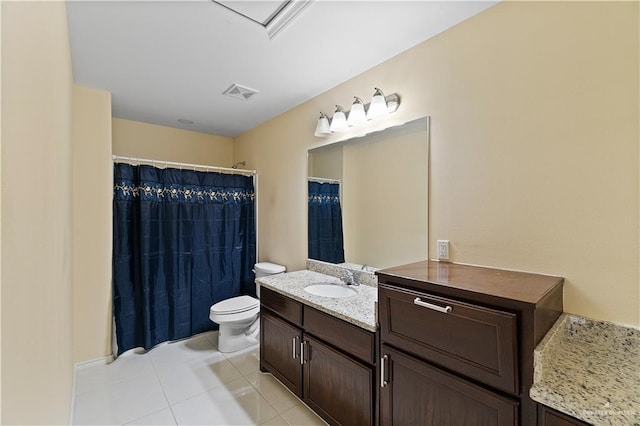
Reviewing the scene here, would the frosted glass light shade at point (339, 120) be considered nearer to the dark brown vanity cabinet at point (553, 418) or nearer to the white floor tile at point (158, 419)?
the dark brown vanity cabinet at point (553, 418)

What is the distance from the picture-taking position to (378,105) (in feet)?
6.52

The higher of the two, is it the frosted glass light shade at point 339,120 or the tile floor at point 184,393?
the frosted glass light shade at point 339,120

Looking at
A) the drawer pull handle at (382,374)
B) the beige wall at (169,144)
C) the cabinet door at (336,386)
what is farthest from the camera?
the beige wall at (169,144)

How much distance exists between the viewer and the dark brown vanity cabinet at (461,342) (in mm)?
1009

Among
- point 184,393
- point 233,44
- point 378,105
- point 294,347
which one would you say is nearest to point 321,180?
point 378,105

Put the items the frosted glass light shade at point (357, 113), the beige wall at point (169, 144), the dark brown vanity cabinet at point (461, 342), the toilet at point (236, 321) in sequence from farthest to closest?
1. the beige wall at point (169, 144)
2. the toilet at point (236, 321)
3. the frosted glass light shade at point (357, 113)
4. the dark brown vanity cabinet at point (461, 342)

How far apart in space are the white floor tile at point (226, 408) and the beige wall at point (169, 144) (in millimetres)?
2669

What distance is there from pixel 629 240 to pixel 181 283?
3295mm

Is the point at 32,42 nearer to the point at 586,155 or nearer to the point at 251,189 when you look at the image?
the point at 586,155

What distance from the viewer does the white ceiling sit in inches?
60.2

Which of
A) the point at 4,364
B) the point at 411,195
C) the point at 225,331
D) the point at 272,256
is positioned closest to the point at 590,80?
the point at 411,195

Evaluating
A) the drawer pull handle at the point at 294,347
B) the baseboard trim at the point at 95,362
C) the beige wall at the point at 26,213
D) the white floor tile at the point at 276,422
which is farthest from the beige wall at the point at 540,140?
the baseboard trim at the point at 95,362

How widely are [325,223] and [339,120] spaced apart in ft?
2.91

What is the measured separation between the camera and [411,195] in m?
1.91
